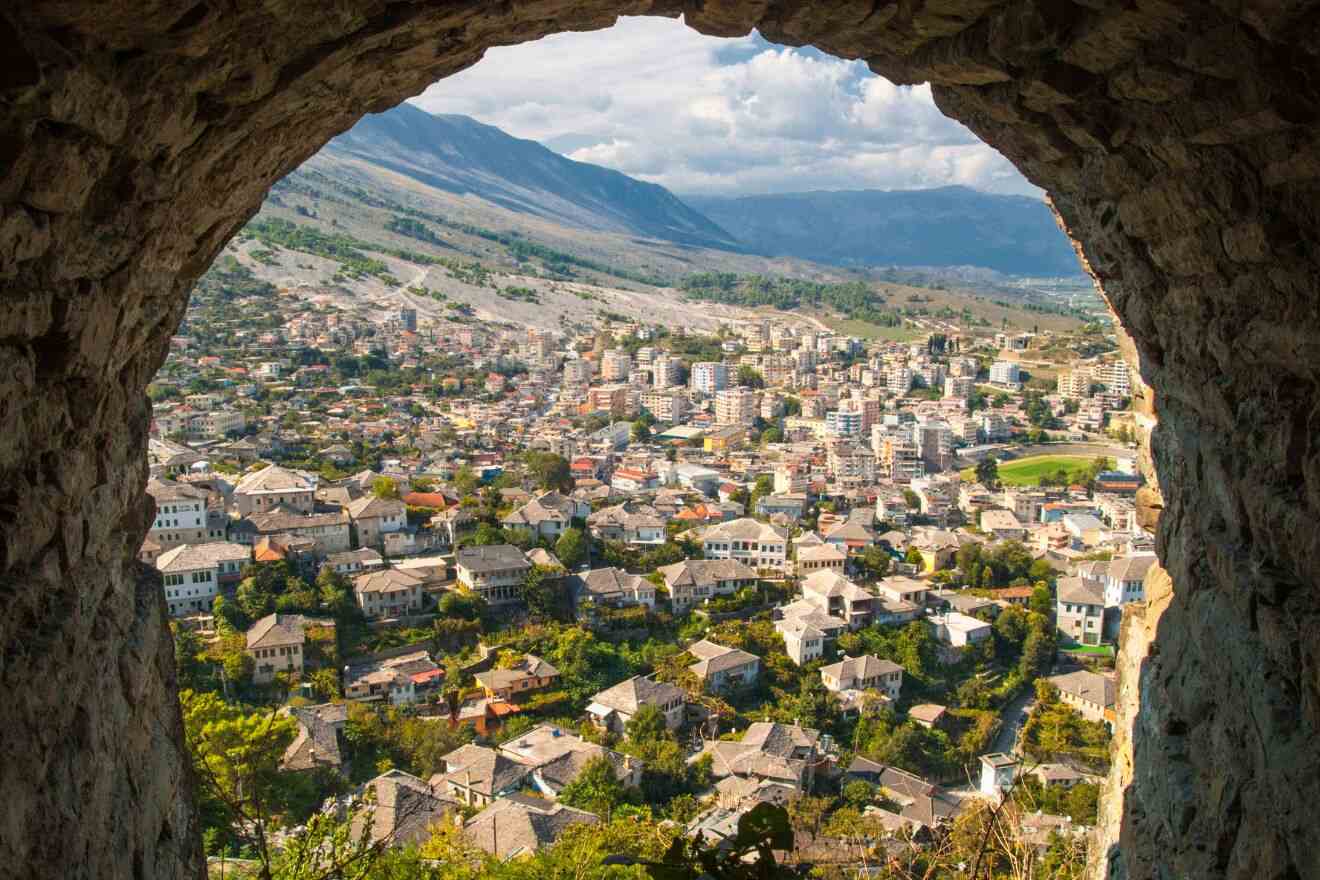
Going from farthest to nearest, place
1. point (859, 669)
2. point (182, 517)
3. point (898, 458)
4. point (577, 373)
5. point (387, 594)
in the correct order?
point (577, 373)
point (898, 458)
point (182, 517)
point (387, 594)
point (859, 669)

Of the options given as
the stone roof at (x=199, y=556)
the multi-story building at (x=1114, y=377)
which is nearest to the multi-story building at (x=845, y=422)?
the multi-story building at (x=1114, y=377)

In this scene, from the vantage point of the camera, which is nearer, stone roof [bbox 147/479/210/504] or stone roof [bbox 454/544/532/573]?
stone roof [bbox 454/544/532/573]

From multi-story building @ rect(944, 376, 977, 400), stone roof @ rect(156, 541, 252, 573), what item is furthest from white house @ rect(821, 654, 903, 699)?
multi-story building @ rect(944, 376, 977, 400)

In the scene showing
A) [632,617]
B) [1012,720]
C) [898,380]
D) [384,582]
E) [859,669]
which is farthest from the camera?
[898,380]

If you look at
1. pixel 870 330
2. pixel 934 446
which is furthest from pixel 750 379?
pixel 870 330

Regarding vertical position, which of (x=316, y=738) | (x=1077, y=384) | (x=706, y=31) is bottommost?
(x=316, y=738)

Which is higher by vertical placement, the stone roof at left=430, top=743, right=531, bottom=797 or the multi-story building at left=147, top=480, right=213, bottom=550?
the multi-story building at left=147, top=480, right=213, bottom=550

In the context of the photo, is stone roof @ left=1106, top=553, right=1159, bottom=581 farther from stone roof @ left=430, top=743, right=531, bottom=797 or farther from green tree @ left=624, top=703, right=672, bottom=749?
stone roof @ left=430, top=743, right=531, bottom=797

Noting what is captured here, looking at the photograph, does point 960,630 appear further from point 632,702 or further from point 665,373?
point 665,373

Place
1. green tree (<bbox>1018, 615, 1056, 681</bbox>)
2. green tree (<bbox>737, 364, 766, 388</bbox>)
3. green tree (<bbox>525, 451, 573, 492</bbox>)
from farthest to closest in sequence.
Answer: green tree (<bbox>737, 364, 766, 388</bbox>) → green tree (<bbox>525, 451, 573, 492</bbox>) → green tree (<bbox>1018, 615, 1056, 681</bbox>)
